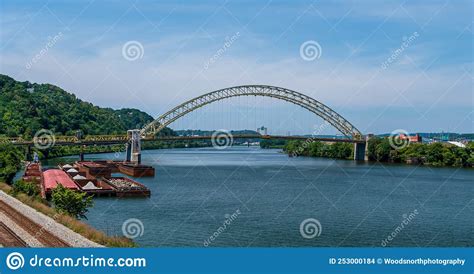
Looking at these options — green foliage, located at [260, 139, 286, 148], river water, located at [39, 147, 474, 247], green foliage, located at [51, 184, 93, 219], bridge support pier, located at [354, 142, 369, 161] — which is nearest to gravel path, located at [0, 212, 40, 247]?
green foliage, located at [51, 184, 93, 219]

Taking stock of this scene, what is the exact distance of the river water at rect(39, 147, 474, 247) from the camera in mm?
16438

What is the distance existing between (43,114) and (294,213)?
62.2 meters

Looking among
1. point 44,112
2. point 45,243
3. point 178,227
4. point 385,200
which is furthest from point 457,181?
point 44,112

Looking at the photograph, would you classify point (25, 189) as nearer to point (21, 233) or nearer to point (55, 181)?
point (55, 181)

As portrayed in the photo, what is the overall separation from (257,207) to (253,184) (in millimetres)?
9720

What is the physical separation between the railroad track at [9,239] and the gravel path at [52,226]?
0.80 feet

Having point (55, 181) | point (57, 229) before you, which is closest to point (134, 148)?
point (55, 181)

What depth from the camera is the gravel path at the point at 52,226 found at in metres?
12.7

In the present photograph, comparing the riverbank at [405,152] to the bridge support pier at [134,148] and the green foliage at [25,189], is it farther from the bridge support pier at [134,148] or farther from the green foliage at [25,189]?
the green foliage at [25,189]

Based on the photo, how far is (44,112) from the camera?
7706cm

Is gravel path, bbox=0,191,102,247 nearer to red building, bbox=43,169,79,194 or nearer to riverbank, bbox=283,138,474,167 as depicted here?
red building, bbox=43,169,79,194

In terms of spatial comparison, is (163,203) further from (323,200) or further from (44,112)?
(44,112)

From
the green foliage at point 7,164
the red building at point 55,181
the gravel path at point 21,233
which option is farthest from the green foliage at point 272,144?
the gravel path at point 21,233

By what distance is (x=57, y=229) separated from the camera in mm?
14141
